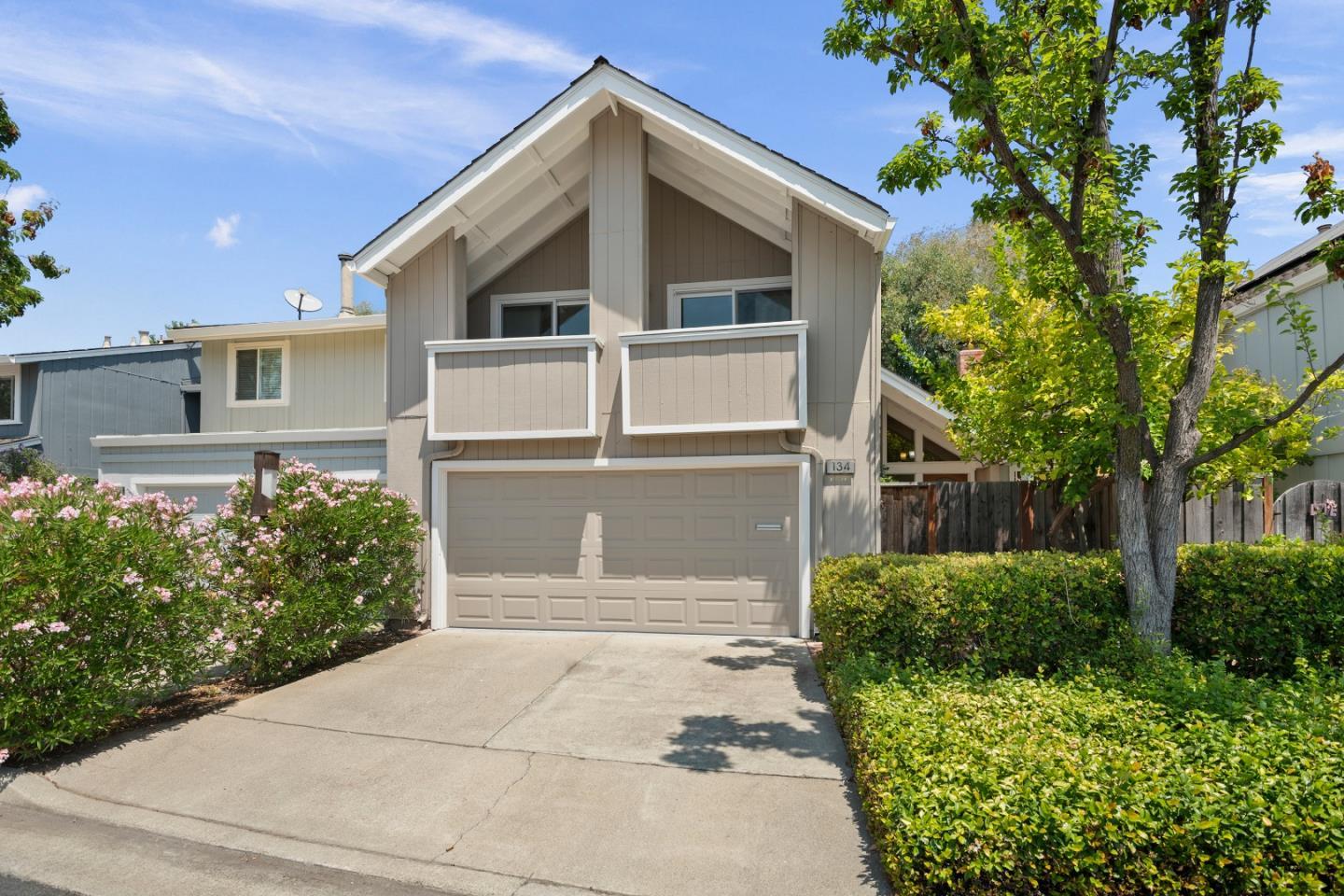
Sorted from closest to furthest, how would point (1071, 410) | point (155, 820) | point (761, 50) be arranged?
point (155, 820)
point (1071, 410)
point (761, 50)

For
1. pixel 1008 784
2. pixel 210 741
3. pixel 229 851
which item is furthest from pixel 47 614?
pixel 1008 784

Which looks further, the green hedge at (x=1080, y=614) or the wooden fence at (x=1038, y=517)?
the wooden fence at (x=1038, y=517)

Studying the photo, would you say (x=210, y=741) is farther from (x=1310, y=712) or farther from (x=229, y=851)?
(x=1310, y=712)

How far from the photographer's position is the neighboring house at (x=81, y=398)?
17516mm

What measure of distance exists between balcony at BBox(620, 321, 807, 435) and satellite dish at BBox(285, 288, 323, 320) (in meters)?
9.25

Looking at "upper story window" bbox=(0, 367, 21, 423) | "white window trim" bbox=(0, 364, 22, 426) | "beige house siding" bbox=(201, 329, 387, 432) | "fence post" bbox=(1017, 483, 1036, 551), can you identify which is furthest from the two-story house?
"upper story window" bbox=(0, 367, 21, 423)

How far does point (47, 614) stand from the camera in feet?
17.1

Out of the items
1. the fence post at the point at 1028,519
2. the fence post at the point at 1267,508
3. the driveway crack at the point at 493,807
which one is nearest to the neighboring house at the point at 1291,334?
the fence post at the point at 1267,508

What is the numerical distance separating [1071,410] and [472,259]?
7933mm

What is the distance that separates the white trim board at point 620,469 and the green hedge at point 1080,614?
2.77m

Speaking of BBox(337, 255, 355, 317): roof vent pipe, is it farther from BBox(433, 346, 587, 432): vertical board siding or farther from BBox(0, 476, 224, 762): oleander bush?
BBox(0, 476, 224, 762): oleander bush

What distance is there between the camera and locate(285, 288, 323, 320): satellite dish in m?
15.4

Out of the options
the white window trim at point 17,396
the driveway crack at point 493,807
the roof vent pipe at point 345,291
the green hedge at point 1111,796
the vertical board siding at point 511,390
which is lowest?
the driveway crack at point 493,807

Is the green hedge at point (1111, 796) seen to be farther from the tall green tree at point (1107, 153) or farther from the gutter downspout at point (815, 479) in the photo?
the gutter downspout at point (815, 479)
